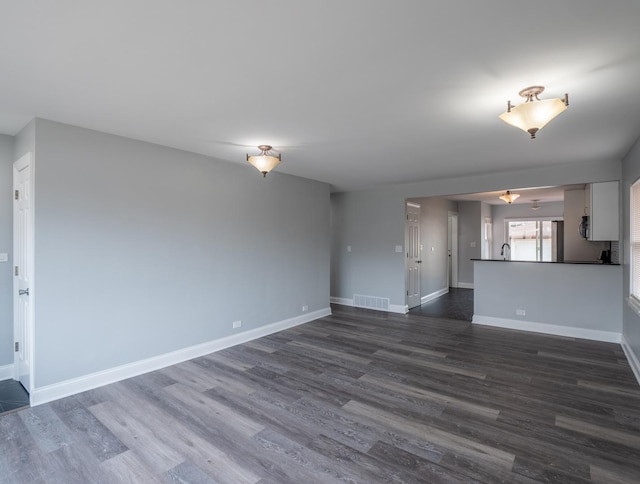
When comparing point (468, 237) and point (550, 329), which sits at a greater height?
point (468, 237)

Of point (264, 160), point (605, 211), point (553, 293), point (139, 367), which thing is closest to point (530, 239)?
point (553, 293)

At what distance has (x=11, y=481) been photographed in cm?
210

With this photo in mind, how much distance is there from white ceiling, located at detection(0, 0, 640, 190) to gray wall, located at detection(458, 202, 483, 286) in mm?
6063

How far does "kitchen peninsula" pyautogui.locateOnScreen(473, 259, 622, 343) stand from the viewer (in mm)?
4844

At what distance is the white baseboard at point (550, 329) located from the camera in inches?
189

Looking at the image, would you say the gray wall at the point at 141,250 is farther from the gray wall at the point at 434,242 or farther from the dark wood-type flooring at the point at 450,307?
the gray wall at the point at 434,242

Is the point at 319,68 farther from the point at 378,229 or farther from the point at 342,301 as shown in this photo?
the point at 342,301

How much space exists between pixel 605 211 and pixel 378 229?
358 centimetres

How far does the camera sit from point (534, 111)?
7.68ft

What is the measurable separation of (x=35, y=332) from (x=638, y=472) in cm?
471

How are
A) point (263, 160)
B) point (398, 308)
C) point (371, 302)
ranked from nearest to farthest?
1. point (263, 160)
2. point (398, 308)
3. point (371, 302)

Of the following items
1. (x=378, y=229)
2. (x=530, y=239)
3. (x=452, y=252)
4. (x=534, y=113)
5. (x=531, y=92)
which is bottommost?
(x=452, y=252)

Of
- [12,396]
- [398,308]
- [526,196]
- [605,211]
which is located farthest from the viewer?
[526,196]

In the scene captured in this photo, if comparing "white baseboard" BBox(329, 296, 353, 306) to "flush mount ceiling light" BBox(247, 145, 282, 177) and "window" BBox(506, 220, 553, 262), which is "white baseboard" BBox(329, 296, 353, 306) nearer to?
"flush mount ceiling light" BBox(247, 145, 282, 177)
